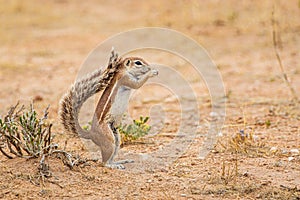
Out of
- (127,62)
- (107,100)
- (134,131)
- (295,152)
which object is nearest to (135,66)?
(127,62)

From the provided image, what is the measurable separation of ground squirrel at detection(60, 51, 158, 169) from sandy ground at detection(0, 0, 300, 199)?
24 cm

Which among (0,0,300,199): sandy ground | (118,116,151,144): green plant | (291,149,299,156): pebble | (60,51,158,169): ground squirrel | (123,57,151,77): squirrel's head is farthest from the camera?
(118,116,151,144): green plant

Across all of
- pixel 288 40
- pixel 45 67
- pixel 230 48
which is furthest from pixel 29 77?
pixel 288 40

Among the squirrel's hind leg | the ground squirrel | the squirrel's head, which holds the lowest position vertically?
the squirrel's hind leg

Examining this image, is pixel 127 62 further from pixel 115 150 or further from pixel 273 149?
pixel 273 149

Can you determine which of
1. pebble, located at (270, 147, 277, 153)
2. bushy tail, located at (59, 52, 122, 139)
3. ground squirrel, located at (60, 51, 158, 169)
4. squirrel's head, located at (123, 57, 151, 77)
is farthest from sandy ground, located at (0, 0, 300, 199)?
squirrel's head, located at (123, 57, 151, 77)

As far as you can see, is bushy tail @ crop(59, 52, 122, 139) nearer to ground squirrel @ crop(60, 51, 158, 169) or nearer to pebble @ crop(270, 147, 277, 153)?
ground squirrel @ crop(60, 51, 158, 169)

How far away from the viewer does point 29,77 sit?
9195 millimetres

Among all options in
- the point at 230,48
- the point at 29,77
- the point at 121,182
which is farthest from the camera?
the point at 230,48

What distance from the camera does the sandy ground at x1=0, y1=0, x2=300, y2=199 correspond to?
432 centimetres

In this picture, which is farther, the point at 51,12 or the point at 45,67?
the point at 51,12

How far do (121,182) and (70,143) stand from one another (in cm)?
137

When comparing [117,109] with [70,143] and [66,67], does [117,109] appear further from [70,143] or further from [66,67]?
[66,67]

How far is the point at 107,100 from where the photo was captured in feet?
15.2
